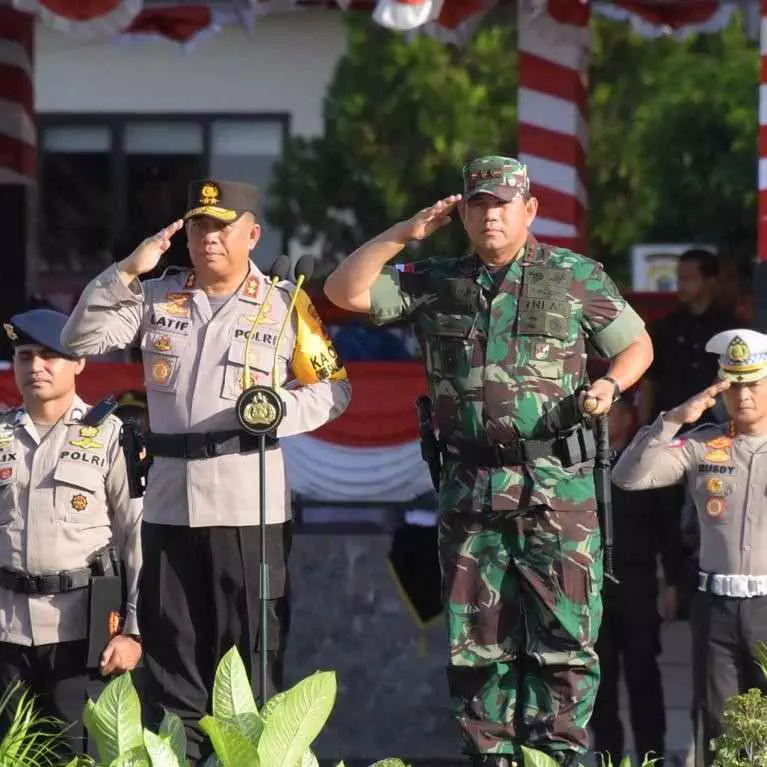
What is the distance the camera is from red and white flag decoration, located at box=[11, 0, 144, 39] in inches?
347

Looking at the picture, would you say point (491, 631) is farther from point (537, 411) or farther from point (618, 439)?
point (618, 439)

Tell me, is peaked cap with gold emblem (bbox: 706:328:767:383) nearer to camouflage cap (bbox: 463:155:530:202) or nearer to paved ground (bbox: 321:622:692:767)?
camouflage cap (bbox: 463:155:530:202)

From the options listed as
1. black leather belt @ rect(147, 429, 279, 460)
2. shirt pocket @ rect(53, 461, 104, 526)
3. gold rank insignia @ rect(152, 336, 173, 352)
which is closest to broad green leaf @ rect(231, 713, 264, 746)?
black leather belt @ rect(147, 429, 279, 460)

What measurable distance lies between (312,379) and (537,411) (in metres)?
0.82

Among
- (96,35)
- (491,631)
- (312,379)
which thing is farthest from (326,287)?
(96,35)

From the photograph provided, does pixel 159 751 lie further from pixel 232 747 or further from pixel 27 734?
pixel 27 734

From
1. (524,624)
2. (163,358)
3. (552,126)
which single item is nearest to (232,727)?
(524,624)

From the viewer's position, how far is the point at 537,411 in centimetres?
558

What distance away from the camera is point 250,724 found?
473cm

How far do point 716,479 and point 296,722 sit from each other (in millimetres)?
2185

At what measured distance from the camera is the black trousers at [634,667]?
23.7 feet

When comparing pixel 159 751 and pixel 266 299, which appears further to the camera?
pixel 266 299

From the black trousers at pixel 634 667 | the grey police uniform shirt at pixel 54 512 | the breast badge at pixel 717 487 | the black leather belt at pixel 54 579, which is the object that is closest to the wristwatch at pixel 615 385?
the breast badge at pixel 717 487

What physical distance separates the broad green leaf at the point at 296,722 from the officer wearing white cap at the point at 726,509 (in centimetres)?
196
